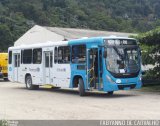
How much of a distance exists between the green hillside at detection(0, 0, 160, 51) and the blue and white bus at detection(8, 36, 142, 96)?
46597mm

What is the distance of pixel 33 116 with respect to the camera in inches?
550

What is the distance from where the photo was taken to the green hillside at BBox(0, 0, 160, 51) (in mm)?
75562

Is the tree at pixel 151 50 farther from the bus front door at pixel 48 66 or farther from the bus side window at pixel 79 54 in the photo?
the bus front door at pixel 48 66

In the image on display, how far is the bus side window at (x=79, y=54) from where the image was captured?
824 inches

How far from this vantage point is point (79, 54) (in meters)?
21.2

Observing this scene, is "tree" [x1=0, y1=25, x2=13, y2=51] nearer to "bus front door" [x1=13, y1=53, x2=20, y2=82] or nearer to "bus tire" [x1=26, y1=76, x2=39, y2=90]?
"bus front door" [x1=13, y1=53, x2=20, y2=82]

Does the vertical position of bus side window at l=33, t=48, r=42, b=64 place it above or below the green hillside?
below

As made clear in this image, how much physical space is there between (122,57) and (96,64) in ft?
4.09

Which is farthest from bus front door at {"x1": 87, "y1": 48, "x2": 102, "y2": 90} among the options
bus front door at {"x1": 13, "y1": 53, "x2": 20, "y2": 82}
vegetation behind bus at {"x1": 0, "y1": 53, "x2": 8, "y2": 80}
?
vegetation behind bus at {"x1": 0, "y1": 53, "x2": 8, "y2": 80}

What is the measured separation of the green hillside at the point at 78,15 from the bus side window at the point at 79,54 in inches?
1897

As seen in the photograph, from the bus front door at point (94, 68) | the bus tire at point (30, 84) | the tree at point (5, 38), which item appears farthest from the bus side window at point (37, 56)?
the tree at point (5, 38)

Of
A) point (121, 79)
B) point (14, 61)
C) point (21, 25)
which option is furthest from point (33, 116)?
point (21, 25)

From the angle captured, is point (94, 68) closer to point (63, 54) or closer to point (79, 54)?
point (79, 54)

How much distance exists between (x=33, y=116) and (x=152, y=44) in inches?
451
